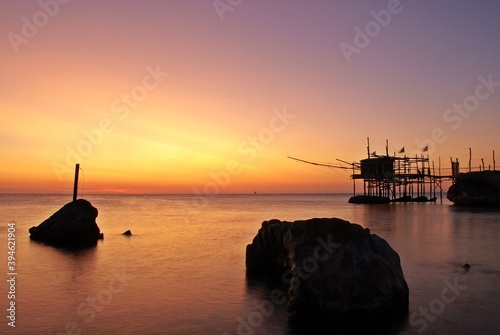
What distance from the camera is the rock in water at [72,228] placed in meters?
26.4

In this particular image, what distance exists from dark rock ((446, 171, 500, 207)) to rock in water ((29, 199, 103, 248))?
222ft

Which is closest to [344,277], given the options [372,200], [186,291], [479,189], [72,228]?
[186,291]

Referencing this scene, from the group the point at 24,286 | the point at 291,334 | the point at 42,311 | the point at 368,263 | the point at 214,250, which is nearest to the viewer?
the point at 291,334

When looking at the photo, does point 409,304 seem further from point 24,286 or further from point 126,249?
point 126,249

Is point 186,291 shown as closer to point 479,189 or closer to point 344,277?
point 344,277

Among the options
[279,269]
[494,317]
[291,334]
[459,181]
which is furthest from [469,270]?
[459,181]

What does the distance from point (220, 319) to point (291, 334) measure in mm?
2295

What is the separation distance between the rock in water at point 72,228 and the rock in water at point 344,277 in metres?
18.9

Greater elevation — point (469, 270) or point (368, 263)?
point (368, 263)

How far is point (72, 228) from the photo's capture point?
26562 mm

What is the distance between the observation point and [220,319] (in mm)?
11180

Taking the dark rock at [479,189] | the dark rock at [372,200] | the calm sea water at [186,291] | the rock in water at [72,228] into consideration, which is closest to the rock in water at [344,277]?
the calm sea water at [186,291]

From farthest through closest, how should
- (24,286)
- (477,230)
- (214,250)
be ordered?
(477,230)
(214,250)
(24,286)

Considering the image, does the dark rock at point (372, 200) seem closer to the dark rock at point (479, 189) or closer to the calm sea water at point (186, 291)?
the dark rock at point (479, 189)
